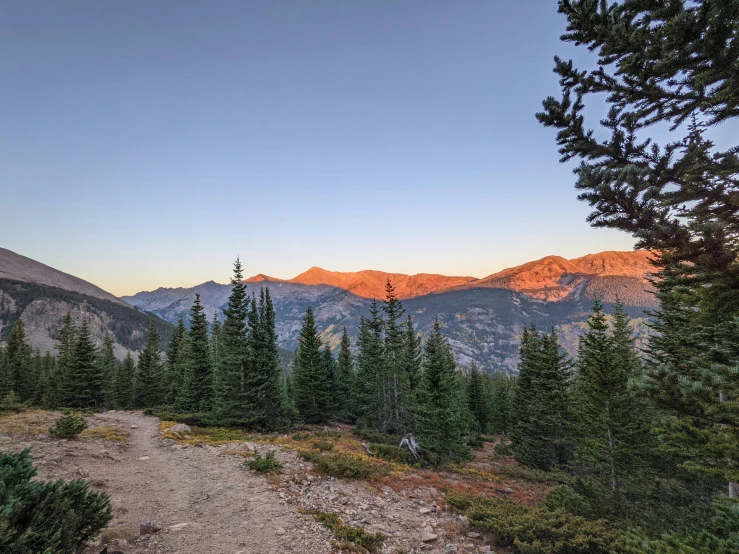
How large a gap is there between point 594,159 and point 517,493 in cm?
2010

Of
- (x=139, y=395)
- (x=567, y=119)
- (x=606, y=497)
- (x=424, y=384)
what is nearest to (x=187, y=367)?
(x=139, y=395)

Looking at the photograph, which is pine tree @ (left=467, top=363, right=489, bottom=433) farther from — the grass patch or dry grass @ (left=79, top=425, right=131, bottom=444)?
the grass patch

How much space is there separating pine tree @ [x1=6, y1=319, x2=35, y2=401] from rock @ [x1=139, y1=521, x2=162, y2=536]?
58.7 metres

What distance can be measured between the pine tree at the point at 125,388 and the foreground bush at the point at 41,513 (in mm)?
54693

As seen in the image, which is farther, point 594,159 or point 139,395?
point 139,395

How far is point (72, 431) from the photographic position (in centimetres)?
1691

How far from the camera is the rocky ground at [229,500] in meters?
8.57

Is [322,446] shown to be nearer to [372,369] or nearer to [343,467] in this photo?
[343,467]

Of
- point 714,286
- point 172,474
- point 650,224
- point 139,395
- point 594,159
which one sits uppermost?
point 594,159

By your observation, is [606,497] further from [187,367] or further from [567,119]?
[187,367]

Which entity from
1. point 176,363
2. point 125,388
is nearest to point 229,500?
point 176,363

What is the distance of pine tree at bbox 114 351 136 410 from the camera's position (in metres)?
49.8

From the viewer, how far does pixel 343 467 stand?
48.8 ft

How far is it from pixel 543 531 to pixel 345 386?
130 feet
